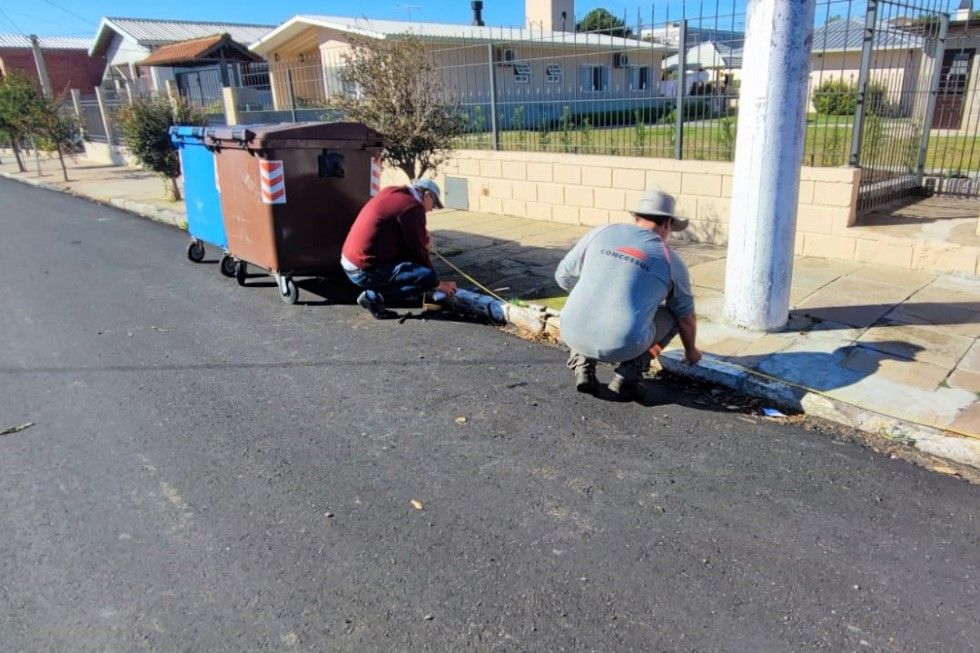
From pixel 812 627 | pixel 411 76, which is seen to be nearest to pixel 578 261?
pixel 812 627

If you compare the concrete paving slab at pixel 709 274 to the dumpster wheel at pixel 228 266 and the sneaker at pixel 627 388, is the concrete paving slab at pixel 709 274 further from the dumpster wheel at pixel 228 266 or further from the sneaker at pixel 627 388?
the dumpster wheel at pixel 228 266

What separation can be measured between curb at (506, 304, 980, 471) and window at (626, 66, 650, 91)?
4.75 metres

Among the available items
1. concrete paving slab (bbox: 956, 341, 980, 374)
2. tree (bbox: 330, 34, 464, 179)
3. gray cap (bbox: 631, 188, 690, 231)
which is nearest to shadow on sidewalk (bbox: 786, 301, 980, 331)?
concrete paving slab (bbox: 956, 341, 980, 374)

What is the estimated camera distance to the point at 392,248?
20.3 ft

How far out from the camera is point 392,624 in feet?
8.29

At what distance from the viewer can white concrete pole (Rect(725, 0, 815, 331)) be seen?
461 cm

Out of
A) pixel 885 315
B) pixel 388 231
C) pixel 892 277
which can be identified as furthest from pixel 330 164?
pixel 892 277

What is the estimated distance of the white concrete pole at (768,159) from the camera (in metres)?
4.61

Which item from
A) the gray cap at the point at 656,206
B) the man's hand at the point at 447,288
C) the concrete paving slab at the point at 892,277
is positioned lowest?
the concrete paving slab at the point at 892,277

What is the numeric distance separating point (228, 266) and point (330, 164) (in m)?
2.16

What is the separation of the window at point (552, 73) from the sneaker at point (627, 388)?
20.7 feet

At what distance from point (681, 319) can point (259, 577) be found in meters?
2.82

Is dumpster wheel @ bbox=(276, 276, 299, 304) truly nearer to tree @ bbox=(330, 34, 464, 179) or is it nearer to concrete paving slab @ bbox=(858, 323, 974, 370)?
tree @ bbox=(330, 34, 464, 179)

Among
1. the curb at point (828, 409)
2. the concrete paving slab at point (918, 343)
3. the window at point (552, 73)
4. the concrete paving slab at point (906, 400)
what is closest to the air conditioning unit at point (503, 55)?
the window at point (552, 73)
